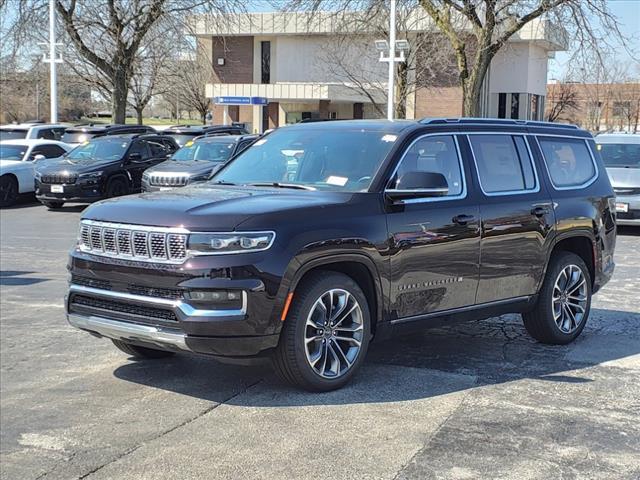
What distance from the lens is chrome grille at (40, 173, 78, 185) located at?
1842 cm

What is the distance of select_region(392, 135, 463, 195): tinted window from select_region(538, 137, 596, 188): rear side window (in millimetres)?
1209

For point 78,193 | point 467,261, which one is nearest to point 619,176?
point 467,261

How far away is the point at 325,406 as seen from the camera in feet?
17.1

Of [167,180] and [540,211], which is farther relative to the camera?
[167,180]

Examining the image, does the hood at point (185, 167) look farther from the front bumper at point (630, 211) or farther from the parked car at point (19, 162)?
the front bumper at point (630, 211)

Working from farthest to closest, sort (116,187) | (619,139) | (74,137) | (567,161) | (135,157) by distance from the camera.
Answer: (74,137) → (135,157) → (116,187) → (619,139) → (567,161)

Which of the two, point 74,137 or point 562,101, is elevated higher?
point 562,101

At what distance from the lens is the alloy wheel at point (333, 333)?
17.5 ft

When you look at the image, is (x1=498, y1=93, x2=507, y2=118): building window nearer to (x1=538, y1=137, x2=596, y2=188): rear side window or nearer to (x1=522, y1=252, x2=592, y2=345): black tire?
(x1=538, y1=137, x2=596, y2=188): rear side window

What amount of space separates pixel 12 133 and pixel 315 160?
21.7 m

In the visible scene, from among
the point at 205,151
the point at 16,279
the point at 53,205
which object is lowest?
the point at 16,279

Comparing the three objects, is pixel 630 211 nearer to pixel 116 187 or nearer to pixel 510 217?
pixel 510 217

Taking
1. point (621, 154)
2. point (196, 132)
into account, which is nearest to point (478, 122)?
point (621, 154)

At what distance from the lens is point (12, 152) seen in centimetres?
2128
